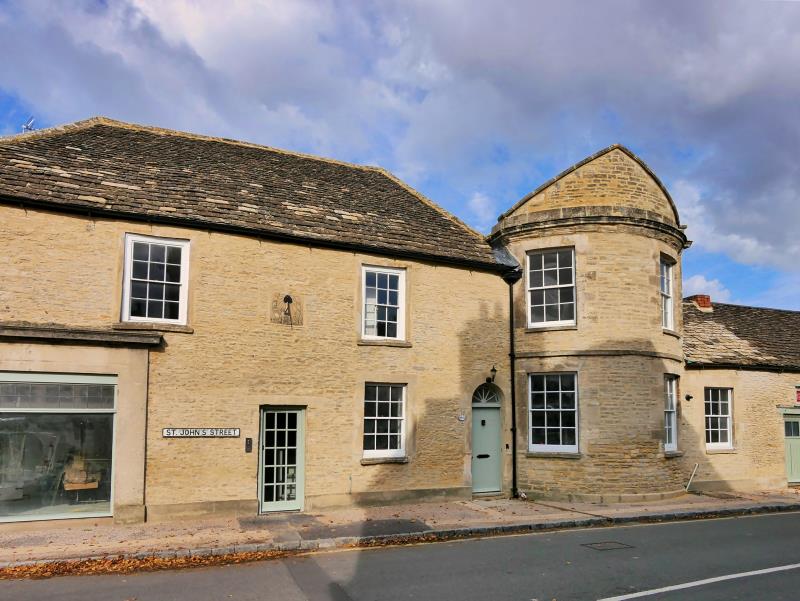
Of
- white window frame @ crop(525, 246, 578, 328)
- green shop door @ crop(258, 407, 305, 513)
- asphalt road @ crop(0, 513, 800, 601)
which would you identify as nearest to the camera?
asphalt road @ crop(0, 513, 800, 601)

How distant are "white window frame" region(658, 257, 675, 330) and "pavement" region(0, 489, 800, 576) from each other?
488cm

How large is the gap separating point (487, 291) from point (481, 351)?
5.47ft

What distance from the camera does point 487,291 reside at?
693 inches

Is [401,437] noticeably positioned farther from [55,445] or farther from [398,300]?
[55,445]

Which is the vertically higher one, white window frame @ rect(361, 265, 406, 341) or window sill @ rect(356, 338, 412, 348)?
white window frame @ rect(361, 265, 406, 341)

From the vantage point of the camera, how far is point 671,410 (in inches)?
714

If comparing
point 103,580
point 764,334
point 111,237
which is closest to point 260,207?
point 111,237

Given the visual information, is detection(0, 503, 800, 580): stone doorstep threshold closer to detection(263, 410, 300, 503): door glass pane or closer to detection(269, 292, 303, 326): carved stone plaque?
detection(263, 410, 300, 503): door glass pane

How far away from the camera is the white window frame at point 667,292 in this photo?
18.1 m

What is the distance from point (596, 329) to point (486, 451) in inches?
170

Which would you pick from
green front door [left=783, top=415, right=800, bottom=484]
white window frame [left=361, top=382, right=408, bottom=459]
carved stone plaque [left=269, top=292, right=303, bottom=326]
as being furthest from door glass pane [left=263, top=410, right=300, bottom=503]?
green front door [left=783, top=415, right=800, bottom=484]

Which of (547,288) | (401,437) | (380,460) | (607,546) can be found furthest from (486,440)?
(607,546)

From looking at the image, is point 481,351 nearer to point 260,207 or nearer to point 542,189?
point 542,189

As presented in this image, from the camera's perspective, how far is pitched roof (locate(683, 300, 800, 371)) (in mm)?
20267
